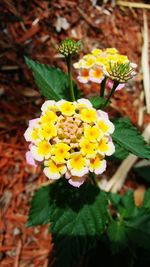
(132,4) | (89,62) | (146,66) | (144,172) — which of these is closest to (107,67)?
(89,62)

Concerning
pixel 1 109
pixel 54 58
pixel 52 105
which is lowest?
pixel 1 109

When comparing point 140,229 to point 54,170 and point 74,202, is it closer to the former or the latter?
point 74,202

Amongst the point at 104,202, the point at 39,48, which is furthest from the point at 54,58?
the point at 104,202

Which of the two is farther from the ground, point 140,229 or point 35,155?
point 35,155

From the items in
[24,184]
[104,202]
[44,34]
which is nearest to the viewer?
[104,202]

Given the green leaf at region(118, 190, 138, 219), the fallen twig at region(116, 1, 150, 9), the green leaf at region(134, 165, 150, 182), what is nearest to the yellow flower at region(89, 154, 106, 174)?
the green leaf at region(118, 190, 138, 219)

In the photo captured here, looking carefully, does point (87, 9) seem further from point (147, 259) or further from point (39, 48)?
point (147, 259)

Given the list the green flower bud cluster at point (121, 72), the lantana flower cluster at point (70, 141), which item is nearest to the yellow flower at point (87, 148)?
the lantana flower cluster at point (70, 141)
